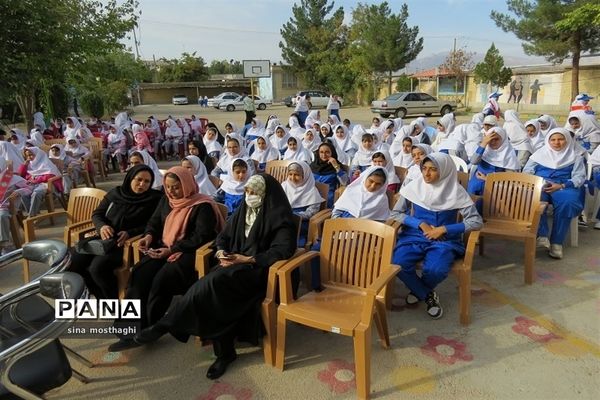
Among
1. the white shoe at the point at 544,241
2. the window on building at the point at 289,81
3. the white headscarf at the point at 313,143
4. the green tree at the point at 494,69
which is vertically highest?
the window on building at the point at 289,81

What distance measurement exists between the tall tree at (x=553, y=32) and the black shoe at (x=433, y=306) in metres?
17.5

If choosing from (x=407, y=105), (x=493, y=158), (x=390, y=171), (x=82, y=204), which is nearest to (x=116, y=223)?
(x=82, y=204)

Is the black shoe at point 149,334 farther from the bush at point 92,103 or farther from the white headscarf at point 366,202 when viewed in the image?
the bush at point 92,103

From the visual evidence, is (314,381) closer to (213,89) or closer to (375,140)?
(375,140)

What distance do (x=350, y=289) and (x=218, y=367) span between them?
0.94m

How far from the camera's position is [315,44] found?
3706 cm

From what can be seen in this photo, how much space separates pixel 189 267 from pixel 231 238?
36 cm

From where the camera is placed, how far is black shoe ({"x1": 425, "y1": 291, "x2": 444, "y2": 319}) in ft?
10.1

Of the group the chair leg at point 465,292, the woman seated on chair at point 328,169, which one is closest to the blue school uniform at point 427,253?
the chair leg at point 465,292

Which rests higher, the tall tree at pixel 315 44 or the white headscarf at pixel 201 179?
the tall tree at pixel 315 44

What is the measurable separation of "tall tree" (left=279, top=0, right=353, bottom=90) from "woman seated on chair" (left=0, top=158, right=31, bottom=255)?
1240 inches

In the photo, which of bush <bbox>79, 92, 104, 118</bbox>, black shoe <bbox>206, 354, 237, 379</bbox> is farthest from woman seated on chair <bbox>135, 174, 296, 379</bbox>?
bush <bbox>79, 92, 104, 118</bbox>

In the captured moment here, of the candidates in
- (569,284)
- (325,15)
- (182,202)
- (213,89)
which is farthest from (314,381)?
(213,89)

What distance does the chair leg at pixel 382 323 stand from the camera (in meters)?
2.64
